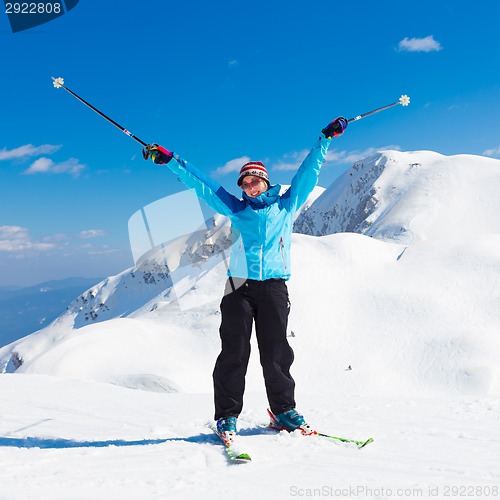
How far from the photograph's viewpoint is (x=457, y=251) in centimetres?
4844

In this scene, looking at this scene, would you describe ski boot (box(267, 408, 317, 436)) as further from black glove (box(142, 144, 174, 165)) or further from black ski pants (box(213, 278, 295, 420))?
black glove (box(142, 144, 174, 165))

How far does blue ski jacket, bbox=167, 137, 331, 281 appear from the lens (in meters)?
5.60

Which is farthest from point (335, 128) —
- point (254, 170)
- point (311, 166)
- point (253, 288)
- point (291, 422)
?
point (291, 422)

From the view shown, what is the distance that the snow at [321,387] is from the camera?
3932 mm

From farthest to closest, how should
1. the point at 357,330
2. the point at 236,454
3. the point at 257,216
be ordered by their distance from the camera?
the point at 357,330 → the point at 257,216 → the point at 236,454

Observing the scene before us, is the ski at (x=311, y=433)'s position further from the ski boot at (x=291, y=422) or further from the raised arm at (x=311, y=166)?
the raised arm at (x=311, y=166)

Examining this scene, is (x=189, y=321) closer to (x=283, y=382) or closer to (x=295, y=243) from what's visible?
(x=295, y=243)

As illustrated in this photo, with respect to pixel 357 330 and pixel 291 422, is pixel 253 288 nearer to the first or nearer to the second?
pixel 291 422

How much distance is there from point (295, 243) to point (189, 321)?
1770cm

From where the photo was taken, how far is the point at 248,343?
18.2 feet

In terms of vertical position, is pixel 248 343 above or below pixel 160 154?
below

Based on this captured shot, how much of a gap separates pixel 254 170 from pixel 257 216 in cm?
64

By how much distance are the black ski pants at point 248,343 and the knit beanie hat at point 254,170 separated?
1.35m

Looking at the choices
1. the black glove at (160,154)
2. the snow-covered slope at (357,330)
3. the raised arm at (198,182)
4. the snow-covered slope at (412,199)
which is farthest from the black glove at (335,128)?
the snow-covered slope at (412,199)
